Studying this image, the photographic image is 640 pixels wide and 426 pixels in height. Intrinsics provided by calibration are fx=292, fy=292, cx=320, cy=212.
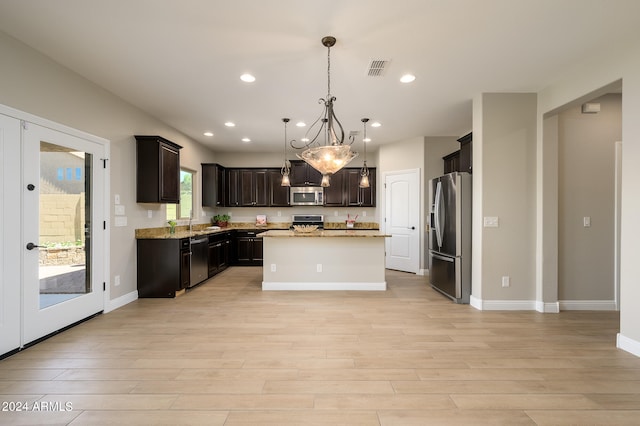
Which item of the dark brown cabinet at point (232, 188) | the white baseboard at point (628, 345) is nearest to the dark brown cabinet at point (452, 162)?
the white baseboard at point (628, 345)

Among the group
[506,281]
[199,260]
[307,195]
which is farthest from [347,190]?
[506,281]

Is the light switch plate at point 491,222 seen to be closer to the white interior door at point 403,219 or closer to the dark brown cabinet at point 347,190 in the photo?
the white interior door at point 403,219

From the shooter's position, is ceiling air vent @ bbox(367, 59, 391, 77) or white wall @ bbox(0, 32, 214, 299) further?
ceiling air vent @ bbox(367, 59, 391, 77)

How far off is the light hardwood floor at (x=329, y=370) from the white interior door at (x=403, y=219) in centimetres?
243

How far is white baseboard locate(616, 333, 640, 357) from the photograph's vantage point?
2.54m

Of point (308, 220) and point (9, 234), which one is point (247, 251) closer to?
point (308, 220)

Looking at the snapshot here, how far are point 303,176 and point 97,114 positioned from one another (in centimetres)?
427

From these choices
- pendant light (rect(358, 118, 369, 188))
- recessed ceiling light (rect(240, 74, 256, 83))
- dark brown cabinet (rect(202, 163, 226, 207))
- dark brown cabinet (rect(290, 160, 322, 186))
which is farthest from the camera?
dark brown cabinet (rect(290, 160, 322, 186))

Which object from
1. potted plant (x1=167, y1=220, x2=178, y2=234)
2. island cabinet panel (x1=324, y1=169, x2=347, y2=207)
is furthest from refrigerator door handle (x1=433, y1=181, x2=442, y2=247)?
potted plant (x1=167, y1=220, x2=178, y2=234)

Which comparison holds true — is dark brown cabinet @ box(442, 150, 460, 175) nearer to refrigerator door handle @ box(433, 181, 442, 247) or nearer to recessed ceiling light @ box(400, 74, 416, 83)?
refrigerator door handle @ box(433, 181, 442, 247)

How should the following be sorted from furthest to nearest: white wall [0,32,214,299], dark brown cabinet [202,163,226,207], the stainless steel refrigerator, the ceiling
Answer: dark brown cabinet [202,163,226,207]
the stainless steel refrigerator
white wall [0,32,214,299]
the ceiling

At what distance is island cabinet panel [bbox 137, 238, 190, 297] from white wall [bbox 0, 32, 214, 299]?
0.11 m

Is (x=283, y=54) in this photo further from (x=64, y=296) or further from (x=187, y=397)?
(x=64, y=296)

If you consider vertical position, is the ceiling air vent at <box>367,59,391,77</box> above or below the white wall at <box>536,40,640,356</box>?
above
